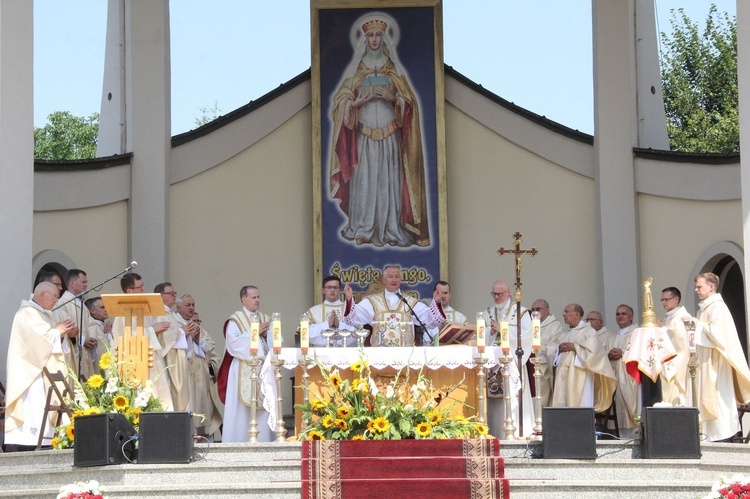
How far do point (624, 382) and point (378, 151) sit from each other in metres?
4.54

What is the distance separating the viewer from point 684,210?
16328 mm

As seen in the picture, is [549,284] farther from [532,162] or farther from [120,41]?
[120,41]

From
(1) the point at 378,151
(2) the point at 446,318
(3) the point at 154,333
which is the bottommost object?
(3) the point at 154,333

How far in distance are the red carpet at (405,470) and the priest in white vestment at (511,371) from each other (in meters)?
2.23

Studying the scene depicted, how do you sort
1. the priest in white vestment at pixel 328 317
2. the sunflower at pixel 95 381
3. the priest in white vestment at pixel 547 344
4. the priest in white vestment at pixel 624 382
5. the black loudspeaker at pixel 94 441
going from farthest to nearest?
the priest in white vestment at pixel 547 344, the priest in white vestment at pixel 624 382, the priest in white vestment at pixel 328 317, the sunflower at pixel 95 381, the black loudspeaker at pixel 94 441

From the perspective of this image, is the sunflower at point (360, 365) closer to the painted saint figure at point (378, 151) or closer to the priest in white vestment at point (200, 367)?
the priest in white vestment at point (200, 367)

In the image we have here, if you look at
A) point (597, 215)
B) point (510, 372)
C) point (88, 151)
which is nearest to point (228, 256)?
point (597, 215)

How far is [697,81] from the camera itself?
95.1 feet

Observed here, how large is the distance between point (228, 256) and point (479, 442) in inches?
308

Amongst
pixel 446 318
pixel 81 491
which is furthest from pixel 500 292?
pixel 81 491

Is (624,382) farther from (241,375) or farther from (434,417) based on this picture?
(434,417)

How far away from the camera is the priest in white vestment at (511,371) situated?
12.1m

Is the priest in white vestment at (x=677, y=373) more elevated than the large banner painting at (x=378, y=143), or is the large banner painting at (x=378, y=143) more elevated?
the large banner painting at (x=378, y=143)

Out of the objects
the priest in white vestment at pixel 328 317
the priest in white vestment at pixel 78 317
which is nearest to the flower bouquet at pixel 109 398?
the priest in white vestment at pixel 78 317
